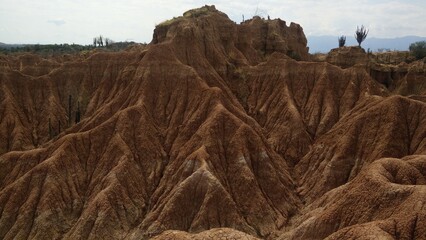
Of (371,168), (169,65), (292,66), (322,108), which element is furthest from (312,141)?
(371,168)

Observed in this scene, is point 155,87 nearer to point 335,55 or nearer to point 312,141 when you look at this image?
point 312,141

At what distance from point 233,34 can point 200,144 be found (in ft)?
120

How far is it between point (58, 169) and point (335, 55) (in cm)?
6194

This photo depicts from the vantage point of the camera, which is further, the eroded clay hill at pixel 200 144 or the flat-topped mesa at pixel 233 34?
the flat-topped mesa at pixel 233 34

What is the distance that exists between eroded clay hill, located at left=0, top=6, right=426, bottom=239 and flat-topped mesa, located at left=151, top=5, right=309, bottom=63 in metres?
0.42

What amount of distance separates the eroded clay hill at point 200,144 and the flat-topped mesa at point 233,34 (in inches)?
16.5

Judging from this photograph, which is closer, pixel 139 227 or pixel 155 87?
pixel 139 227

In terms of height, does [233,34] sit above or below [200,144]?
above

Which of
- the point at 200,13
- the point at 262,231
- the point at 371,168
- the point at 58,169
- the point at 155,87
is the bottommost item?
the point at 262,231

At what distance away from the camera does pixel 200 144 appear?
66.2 metres

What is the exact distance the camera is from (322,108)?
78.8 meters

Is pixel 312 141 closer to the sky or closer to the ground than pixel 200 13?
closer to the ground

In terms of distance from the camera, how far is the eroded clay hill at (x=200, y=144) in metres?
57.4

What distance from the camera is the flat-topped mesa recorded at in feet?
291
